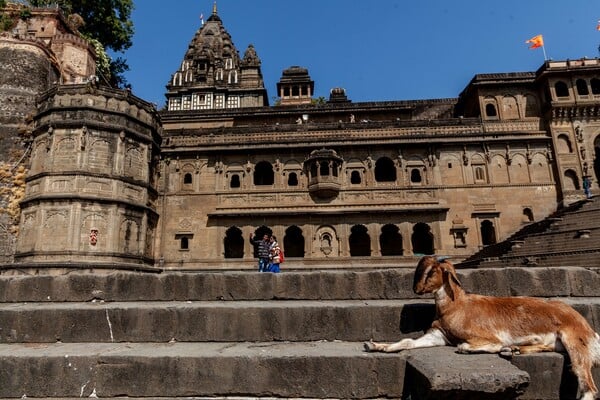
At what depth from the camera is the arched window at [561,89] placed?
23916 mm

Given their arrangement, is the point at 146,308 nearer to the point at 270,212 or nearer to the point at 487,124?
the point at 270,212

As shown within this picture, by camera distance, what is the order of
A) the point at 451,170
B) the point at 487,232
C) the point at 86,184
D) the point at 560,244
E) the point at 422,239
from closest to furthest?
1. the point at 560,244
2. the point at 86,184
3. the point at 487,232
4. the point at 451,170
5. the point at 422,239

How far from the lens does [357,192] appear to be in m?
23.1

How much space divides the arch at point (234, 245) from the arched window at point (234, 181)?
2877mm

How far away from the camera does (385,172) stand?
25.5m

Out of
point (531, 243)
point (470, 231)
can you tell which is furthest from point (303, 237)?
point (531, 243)

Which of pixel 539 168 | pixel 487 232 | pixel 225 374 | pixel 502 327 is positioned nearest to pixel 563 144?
pixel 539 168

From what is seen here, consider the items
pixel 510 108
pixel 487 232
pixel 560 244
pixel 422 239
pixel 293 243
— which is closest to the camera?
pixel 560 244

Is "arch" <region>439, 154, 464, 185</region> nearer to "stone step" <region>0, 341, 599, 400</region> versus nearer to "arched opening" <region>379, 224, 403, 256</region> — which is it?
"arched opening" <region>379, 224, 403, 256</region>

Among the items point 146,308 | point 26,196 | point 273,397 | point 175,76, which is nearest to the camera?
point 273,397

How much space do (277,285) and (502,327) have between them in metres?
3.26

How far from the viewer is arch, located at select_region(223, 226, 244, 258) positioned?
77.7ft

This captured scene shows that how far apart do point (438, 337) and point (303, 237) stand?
19.0m

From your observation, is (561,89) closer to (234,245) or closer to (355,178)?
(355,178)
